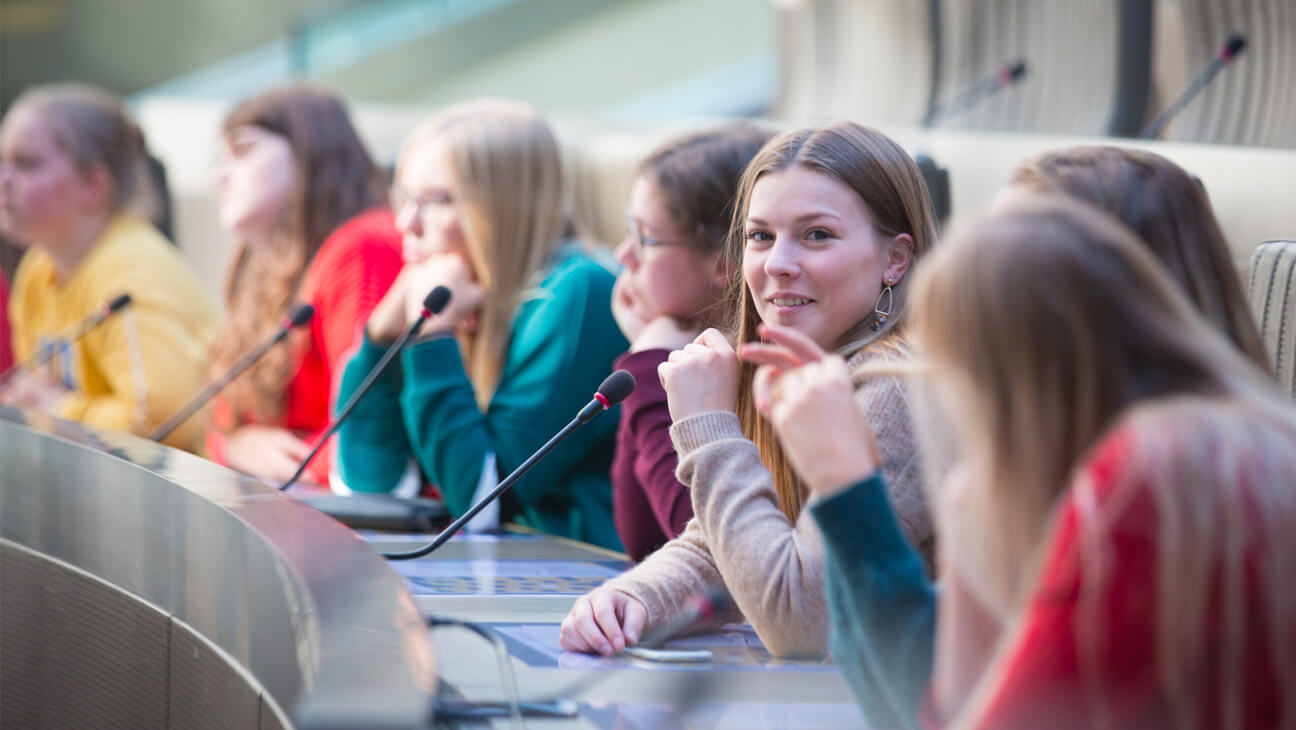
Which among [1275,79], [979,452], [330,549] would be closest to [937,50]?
[1275,79]

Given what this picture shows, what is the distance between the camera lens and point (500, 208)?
2.50 meters

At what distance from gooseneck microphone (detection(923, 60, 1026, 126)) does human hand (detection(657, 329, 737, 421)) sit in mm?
2301

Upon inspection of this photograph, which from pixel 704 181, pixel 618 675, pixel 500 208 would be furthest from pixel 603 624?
pixel 500 208

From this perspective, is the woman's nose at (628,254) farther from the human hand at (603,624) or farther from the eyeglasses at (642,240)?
the human hand at (603,624)

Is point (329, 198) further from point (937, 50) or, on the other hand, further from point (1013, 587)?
point (1013, 587)

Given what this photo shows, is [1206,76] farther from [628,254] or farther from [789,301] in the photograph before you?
[789,301]

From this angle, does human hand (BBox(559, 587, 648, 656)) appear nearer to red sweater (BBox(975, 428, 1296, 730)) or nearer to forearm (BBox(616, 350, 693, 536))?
forearm (BBox(616, 350, 693, 536))

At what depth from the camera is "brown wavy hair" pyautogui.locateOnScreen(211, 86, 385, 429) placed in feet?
9.92

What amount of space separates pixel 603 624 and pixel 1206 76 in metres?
1.80

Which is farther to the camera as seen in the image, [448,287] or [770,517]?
[448,287]

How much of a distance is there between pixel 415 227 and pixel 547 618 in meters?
1.19

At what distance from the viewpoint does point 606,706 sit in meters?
1.22

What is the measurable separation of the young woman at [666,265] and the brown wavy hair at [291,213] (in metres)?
1.20

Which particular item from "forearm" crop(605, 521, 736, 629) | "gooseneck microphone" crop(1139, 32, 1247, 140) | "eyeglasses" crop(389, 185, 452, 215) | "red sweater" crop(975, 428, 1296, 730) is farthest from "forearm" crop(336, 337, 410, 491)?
"red sweater" crop(975, 428, 1296, 730)
